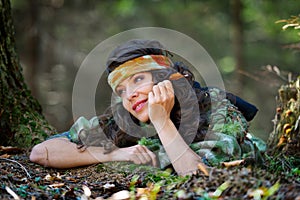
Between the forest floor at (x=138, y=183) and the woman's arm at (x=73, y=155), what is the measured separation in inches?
2.1

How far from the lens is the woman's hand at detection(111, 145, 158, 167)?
11.9 feet

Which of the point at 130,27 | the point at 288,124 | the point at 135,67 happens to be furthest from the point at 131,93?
the point at 130,27

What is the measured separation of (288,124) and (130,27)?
10.5 meters

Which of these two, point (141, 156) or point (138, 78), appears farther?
point (138, 78)

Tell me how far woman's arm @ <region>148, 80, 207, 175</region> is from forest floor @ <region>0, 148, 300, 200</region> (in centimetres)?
17

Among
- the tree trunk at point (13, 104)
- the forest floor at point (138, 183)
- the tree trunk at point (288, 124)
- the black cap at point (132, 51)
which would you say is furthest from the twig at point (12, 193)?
the tree trunk at point (288, 124)

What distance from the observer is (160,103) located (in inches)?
140

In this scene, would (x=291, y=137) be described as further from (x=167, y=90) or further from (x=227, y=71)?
(x=227, y=71)

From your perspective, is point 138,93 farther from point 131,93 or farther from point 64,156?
point 64,156

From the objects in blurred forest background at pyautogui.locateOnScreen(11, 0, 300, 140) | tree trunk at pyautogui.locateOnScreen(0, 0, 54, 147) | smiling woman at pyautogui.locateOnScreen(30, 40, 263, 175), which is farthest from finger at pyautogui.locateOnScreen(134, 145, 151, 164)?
blurred forest background at pyautogui.locateOnScreen(11, 0, 300, 140)

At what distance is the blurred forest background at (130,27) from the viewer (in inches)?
470

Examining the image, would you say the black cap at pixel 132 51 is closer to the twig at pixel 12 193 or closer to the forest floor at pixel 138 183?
the forest floor at pixel 138 183

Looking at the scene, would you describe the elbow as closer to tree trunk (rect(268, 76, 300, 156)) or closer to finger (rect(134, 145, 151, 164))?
finger (rect(134, 145, 151, 164))

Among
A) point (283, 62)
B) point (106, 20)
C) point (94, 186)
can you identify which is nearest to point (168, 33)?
point (106, 20)
